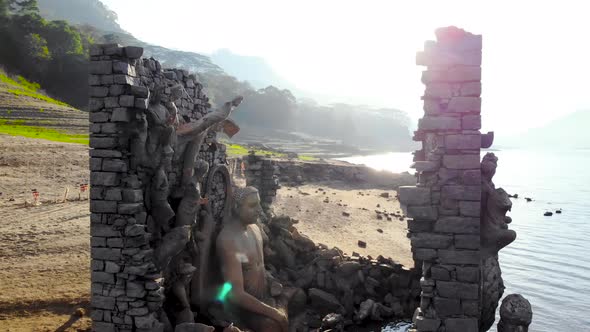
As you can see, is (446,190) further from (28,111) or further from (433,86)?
(28,111)

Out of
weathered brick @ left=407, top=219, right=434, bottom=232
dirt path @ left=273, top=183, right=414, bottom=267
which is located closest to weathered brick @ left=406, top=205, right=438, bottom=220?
weathered brick @ left=407, top=219, right=434, bottom=232

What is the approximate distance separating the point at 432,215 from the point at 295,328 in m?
5.58

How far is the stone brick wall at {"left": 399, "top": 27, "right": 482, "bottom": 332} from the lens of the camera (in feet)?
23.2

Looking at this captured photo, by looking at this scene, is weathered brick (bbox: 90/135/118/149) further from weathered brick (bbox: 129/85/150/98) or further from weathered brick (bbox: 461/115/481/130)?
weathered brick (bbox: 461/115/481/130)

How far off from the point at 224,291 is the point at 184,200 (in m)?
2.09

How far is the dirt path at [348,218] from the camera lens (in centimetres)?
1831

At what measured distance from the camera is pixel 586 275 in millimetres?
20250

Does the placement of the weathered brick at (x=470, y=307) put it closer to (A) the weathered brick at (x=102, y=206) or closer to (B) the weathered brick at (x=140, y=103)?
(A) the weathered brick at (x=102, y=206)

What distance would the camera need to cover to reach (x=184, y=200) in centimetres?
891

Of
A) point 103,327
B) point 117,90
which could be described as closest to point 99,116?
point 117,90

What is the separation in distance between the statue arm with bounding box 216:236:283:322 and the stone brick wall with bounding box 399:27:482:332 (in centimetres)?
331

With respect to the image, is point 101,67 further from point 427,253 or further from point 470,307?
point 470,307

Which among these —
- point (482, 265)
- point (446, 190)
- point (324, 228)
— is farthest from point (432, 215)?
point (324, 228)

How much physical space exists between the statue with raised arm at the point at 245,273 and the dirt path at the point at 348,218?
7.32 m
